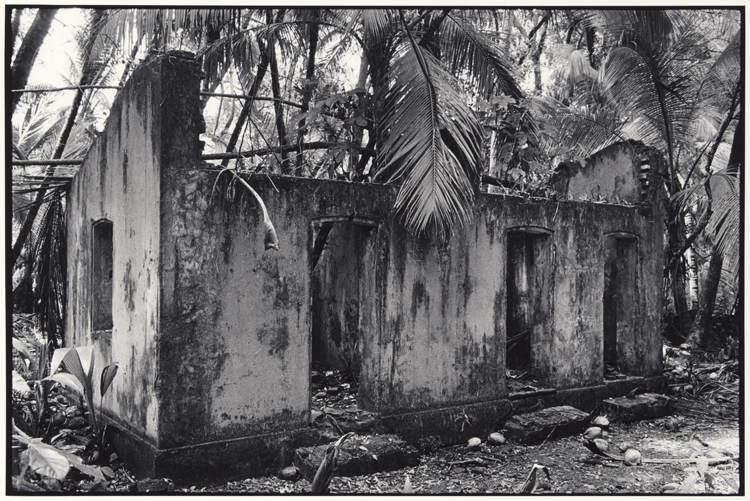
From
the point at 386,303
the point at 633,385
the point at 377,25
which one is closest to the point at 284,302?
the point at 386,303

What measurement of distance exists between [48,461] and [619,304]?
7976 millimetres

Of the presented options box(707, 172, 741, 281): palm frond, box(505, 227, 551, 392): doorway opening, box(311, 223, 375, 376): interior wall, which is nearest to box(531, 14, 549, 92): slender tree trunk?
box(505, 227, 551, 392): doorway opening

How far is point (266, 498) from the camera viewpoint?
4.31 meters

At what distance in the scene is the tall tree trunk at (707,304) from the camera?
11.2 m

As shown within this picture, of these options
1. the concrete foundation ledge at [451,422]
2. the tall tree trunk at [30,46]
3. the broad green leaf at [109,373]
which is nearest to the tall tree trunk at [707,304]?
the concrete foundation ledge at [451,422]

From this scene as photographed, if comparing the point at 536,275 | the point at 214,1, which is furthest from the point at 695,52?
the point at 214,1

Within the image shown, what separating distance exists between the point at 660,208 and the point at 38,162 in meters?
8.45

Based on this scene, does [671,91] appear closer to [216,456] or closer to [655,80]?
[655,80]

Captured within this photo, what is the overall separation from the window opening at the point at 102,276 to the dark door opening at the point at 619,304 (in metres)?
6.78

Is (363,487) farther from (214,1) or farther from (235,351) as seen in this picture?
(214,1)

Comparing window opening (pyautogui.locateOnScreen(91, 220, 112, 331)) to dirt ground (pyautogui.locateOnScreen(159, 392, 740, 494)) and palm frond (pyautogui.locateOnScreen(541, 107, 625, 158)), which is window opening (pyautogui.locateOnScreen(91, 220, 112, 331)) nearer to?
dirt ground (pyautogui.locateOnScreen(159, 392, 740, 494))

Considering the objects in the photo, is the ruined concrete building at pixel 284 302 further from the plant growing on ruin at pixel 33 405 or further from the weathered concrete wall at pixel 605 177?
the plant growing on ruin at pixel 33 405

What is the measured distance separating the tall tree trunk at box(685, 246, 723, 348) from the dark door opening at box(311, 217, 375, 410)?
21.6 ft

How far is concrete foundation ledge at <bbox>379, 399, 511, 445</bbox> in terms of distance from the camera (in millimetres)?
6637
